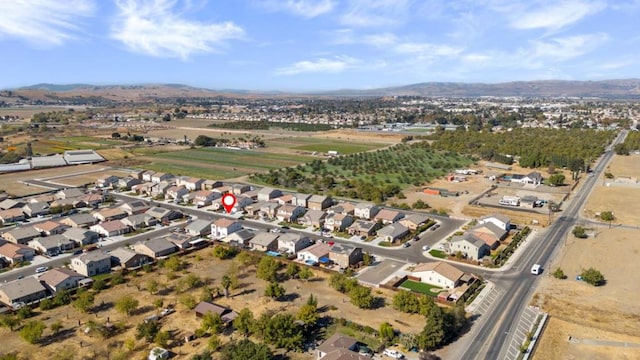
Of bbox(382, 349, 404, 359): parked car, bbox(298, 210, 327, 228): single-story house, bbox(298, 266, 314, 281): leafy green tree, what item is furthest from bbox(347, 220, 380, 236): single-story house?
bbox(382, 349, 404, 359): parked car

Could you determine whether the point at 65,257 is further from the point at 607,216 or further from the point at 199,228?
the point at 607,216

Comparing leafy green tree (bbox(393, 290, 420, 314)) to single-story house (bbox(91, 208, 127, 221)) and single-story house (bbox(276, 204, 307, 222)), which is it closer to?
single-story house (bbox(276, 204, 307, 222))

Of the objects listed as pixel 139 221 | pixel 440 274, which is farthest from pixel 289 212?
pixel 440 274

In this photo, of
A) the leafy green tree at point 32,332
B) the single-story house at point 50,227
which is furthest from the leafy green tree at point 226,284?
the single-story house at point 50,227

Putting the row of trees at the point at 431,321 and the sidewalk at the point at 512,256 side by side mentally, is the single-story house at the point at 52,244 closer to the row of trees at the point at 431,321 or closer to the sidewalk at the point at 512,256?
the row of trees at the point at 431,321

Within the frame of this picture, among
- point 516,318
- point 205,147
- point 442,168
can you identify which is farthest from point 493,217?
point 205,147
